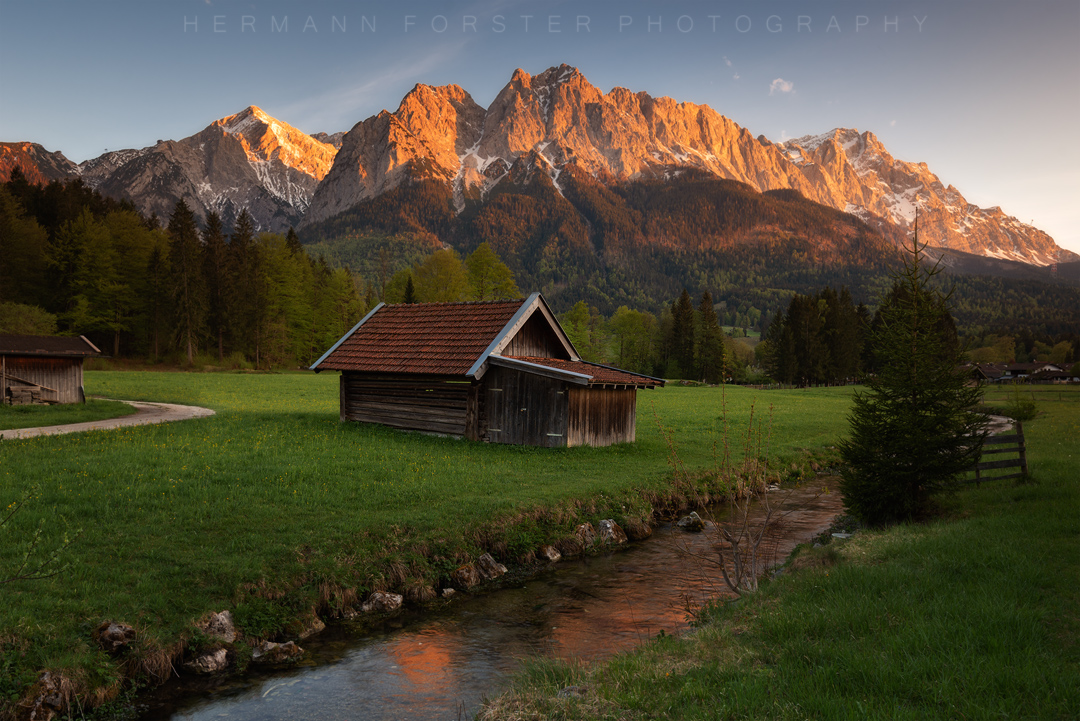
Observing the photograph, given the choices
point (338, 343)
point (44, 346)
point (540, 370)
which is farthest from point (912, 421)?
point (44, 346)

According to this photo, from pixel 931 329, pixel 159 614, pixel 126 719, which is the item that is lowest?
pixel 126 719

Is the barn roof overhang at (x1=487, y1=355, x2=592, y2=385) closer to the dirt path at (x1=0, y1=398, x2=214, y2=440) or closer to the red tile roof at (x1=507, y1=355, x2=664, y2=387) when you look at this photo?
the red tile roof at (x1=507, y1=355, x2=664, y2=387)

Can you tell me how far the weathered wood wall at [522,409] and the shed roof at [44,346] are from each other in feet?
64.7

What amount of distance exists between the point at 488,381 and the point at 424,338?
13.4 feet

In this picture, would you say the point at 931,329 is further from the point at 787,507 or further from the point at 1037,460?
the point at 1037,460

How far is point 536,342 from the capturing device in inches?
974

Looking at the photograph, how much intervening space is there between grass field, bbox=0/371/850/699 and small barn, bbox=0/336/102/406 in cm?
1046

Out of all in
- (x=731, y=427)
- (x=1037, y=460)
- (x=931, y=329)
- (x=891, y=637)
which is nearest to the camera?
(x=891, y=637)

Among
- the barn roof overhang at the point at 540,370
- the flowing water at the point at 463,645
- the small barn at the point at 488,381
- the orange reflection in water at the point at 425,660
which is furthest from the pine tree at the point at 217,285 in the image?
the orange reflection in water at the point at 425,660

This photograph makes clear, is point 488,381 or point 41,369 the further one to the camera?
point 41,369

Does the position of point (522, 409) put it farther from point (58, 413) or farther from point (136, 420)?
point (58, 413)

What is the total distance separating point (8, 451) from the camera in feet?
53.9

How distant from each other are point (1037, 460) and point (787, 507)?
25.9 ft

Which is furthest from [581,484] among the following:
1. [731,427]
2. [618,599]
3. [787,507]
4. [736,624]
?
[731,427]
